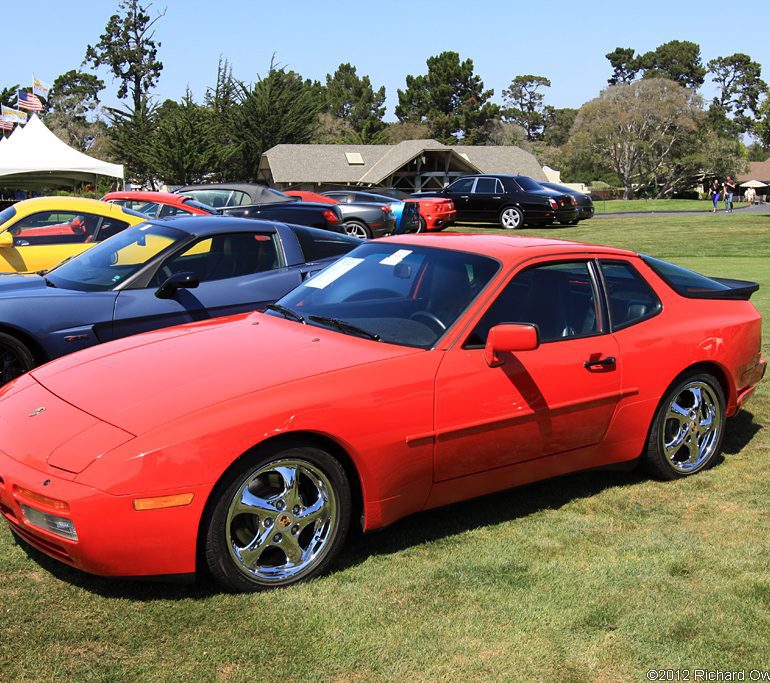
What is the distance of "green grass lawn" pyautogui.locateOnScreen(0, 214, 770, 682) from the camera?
313 cm

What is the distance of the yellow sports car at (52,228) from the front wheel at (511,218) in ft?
56.9

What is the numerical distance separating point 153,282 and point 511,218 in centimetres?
2069

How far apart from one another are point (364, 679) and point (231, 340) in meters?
1.93

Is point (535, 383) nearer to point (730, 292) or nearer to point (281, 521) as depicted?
point (281, 521)

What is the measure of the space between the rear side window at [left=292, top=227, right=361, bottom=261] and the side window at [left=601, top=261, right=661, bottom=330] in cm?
314

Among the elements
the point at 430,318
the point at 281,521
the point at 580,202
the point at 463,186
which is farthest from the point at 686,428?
the point at 580,202

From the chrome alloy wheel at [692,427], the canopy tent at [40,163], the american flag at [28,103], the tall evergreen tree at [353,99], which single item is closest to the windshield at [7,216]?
the chrome alloy wheel at [692,427]

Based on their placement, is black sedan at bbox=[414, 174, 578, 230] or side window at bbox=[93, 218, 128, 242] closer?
side window at bbox=[93, 218, 128, 242]

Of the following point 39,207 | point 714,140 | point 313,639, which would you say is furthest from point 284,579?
point 714,140

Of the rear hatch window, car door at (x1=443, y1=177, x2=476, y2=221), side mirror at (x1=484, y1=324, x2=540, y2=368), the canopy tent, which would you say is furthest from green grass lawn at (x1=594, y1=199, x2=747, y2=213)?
side mirror at (x1=484, y1=324, x2=540, y2=368)

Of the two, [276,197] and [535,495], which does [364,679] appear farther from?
[276,197]

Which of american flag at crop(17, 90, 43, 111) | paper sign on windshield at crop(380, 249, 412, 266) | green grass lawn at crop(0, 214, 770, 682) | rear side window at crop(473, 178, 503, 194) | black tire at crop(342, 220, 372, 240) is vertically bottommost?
green grass lawn at crop(0, 214, 770, 682)

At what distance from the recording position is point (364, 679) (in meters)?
3.04

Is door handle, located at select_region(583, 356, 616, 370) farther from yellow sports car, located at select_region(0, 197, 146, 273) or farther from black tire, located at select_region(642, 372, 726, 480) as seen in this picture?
yellow sports car, located at select_region(0, 197, 146, 273)
